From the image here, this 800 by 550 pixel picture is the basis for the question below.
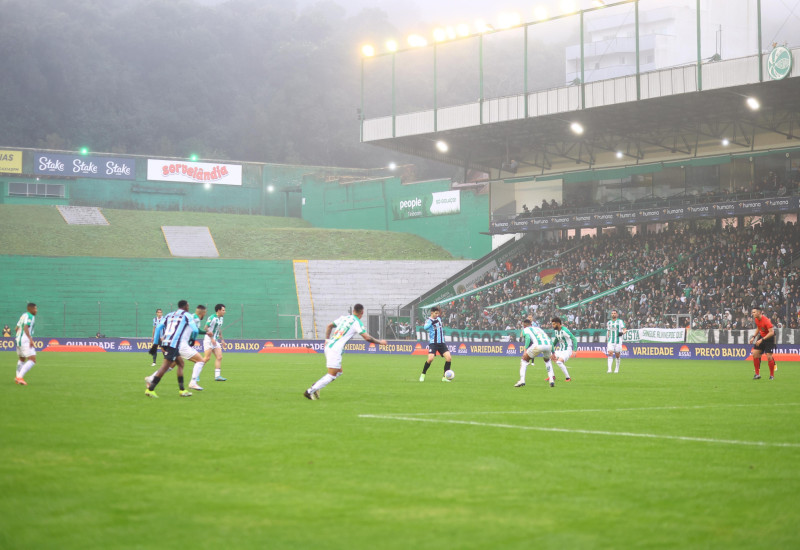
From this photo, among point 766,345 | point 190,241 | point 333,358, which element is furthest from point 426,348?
point 190,241

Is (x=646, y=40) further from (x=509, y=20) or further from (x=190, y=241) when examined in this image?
(x=190, y=241)

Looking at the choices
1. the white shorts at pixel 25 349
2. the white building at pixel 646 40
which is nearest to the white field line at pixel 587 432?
the white shorts at pixel 25 349

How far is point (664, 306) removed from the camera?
50844mm

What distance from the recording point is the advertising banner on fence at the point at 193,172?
9531 cm

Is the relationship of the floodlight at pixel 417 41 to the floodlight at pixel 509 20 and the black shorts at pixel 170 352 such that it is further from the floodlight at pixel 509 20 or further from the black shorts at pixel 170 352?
the black shorts at pixel 170 352

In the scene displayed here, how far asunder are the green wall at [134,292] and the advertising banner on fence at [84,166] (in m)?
24.7

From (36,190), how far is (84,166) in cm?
522

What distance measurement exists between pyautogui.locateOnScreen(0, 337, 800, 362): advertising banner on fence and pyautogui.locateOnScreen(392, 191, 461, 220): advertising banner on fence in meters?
26.1

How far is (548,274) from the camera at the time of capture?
62.1 m

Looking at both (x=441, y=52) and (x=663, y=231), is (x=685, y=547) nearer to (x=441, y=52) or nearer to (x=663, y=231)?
(x=663, y=231)

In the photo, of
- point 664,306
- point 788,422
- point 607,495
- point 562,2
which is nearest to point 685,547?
point 607,495

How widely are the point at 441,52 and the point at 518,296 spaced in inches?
3065

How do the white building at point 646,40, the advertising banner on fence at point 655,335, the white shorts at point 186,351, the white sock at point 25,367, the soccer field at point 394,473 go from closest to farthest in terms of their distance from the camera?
1. the soccer field at point 394,473
2. the white shorts at point 186,351
3. the white sock at point 25,367
4. the advertising banner on fence at point 655,335
5. the white building at point 646,40

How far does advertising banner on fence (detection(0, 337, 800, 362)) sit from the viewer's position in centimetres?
4394
